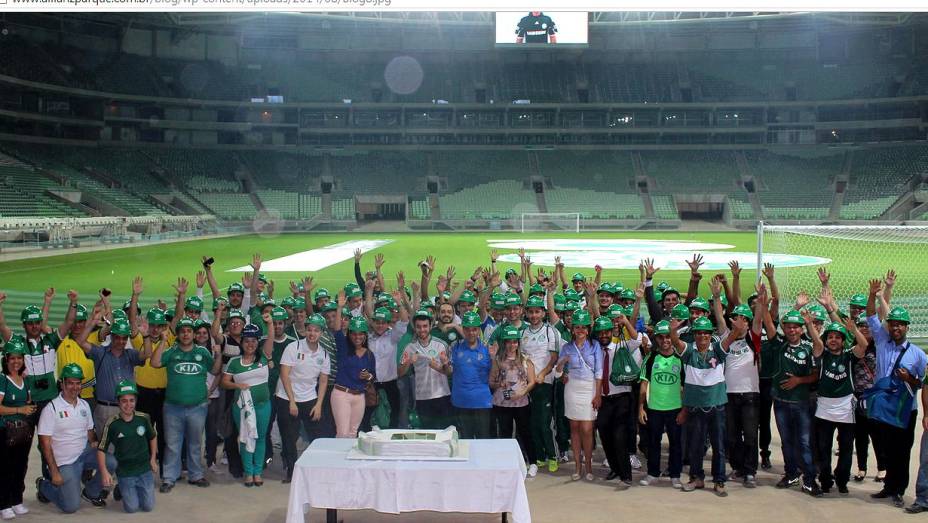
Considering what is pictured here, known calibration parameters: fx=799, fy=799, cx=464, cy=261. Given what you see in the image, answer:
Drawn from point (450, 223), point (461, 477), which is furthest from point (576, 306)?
point (450, 223)

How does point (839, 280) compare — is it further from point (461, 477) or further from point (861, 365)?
point (461, 477)

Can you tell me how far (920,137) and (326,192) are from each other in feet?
175

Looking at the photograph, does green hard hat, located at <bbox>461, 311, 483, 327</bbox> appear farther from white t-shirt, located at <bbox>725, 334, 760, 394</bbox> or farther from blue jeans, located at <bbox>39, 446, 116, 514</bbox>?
blue jeans, located at <bbox>39, 446, 116, 514</bbox>

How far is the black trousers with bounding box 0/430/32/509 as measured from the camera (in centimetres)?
773

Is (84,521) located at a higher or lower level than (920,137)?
lower

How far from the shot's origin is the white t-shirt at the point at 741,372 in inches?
342

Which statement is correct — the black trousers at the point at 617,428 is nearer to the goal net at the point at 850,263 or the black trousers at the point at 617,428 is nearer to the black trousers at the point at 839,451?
the black trousers at the point at 839,451

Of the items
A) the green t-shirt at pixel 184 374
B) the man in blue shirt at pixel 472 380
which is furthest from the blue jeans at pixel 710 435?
the green t-shirt at pixel 184 374

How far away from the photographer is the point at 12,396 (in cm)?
784

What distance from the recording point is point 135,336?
9531mm

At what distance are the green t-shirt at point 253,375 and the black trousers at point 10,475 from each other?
2.12 metres

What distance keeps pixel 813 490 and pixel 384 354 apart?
4903mm

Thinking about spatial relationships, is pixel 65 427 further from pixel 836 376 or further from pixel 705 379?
pixel 836 376

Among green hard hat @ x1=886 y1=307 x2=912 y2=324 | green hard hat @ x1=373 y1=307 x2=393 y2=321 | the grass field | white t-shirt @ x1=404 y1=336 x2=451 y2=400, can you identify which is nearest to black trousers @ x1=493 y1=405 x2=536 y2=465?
white t-shirt @ x1=404 y1=336 x2=451 y2=400
